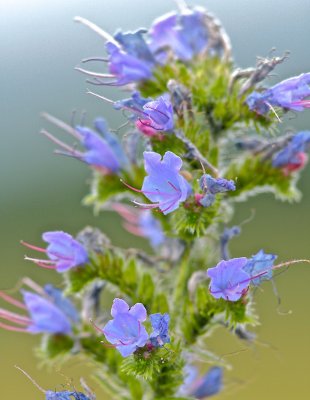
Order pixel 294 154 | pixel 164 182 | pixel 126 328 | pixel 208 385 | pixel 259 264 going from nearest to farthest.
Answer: pixel 126 328 < pixel 164 182 < pixel 259 264 < pixel 294 154 < pixel 208 385

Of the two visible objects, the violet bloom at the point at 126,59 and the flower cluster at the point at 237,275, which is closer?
the flower cluster at the point at 237,275

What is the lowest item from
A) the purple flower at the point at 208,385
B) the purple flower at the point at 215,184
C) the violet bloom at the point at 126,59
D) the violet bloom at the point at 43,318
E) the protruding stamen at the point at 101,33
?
the purple flower at the point at 208,385

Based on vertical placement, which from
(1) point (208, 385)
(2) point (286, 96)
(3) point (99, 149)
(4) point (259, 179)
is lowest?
(1) point (208, 385)

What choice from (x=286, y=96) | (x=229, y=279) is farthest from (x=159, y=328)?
(x=286, y=96)

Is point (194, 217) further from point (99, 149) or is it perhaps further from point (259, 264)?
point (99, 149)

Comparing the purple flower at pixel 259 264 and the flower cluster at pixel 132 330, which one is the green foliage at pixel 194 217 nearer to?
the purple flower at pixel 259 264

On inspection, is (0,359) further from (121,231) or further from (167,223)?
(167,223)

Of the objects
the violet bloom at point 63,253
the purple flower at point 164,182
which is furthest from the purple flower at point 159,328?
the violet bloom at point 63,253
